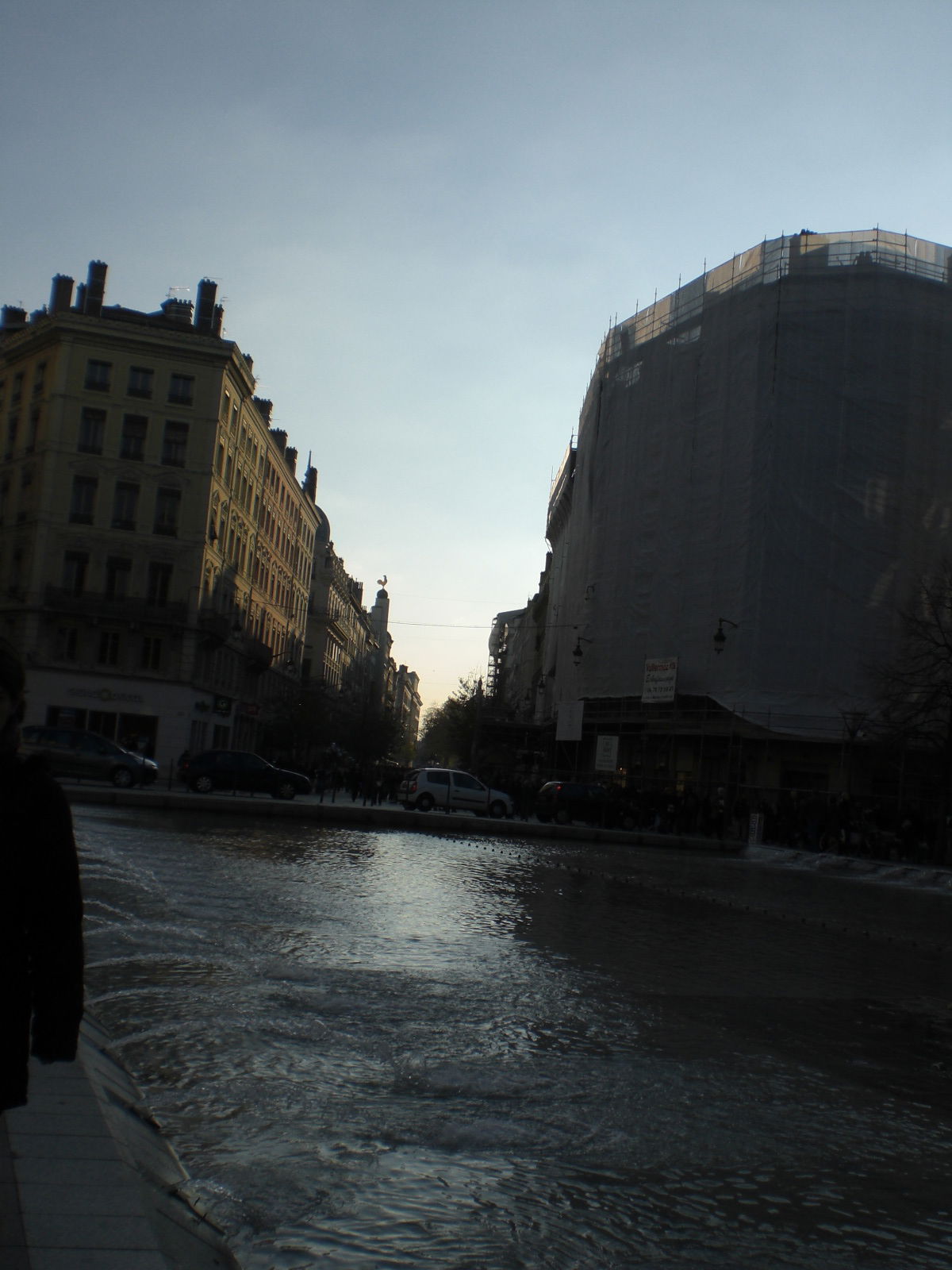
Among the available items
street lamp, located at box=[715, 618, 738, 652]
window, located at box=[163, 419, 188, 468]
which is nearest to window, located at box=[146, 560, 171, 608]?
window, located at box=[163, 419, 188, 468]

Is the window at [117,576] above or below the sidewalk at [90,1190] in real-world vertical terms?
above

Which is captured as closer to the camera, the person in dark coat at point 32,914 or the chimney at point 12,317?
the person in dark coat at point 32,914

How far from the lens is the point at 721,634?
3678 cm

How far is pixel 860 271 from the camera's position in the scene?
40.5 meters

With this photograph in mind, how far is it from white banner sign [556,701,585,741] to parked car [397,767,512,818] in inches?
192

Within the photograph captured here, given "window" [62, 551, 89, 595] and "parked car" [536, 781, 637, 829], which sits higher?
"window" [62, 551, 89, 595]

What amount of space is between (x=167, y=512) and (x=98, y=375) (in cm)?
608

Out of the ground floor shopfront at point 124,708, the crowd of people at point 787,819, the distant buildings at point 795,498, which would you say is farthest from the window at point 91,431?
the distant buildings at point 795,498

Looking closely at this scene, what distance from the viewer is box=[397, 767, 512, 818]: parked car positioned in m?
41.4

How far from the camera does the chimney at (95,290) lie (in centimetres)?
5412

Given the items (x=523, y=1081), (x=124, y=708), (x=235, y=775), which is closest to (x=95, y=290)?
(x=124, y=708)

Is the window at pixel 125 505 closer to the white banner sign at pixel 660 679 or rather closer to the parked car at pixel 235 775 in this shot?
the parked car at pixel 235 775

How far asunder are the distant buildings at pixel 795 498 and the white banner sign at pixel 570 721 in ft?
2.28

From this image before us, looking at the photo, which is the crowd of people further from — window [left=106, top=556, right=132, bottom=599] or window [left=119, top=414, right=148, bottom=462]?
window [left=119, top=414, right=148, bottom=462]
